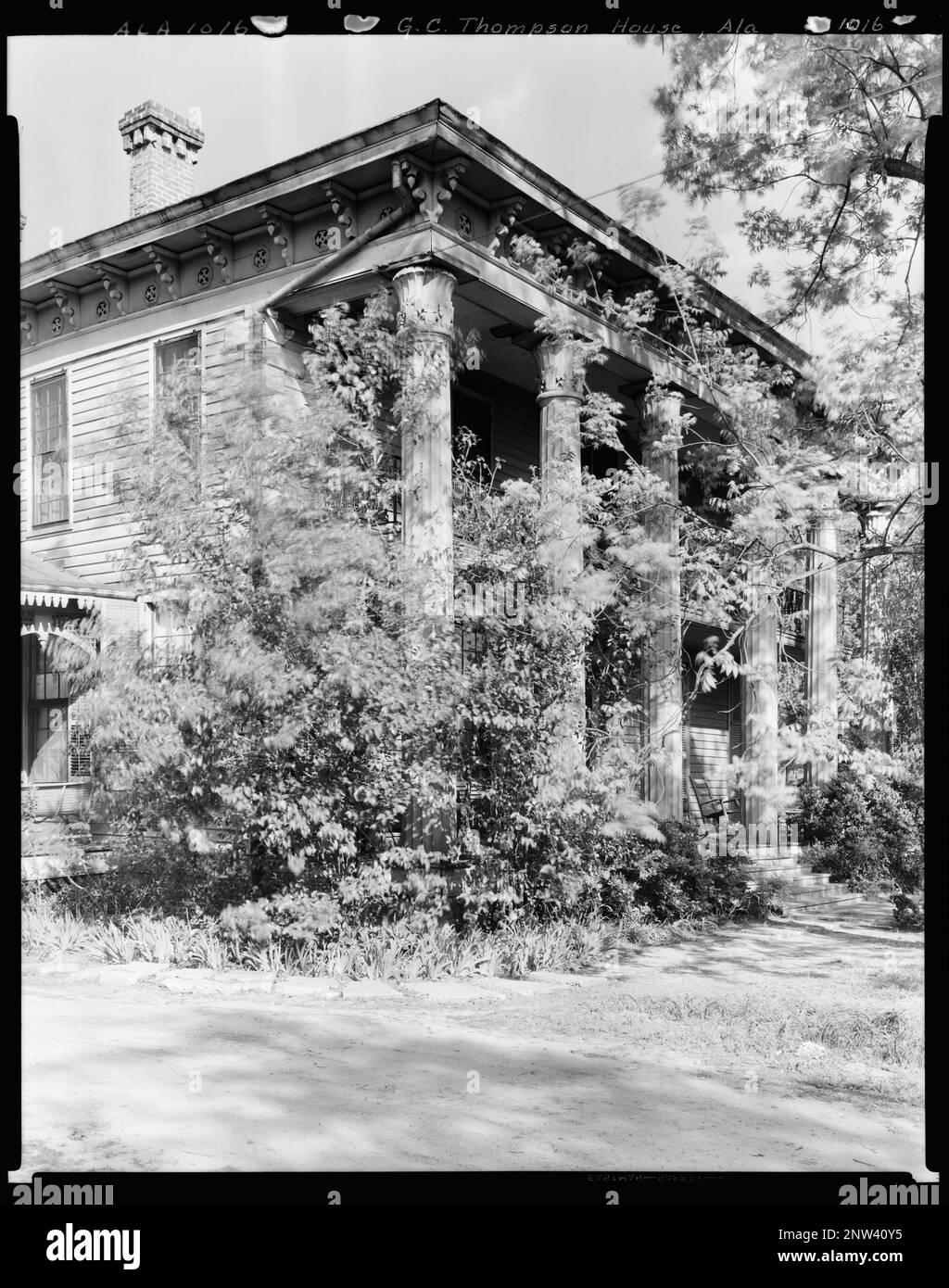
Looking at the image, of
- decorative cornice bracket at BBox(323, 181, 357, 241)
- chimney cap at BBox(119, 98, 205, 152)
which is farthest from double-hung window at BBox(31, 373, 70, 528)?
decorative cornice bracket at BBox(323, 181, 357, 241)

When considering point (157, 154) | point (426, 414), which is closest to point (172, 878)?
point (426, 414)

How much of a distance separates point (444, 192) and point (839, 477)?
4843 mm

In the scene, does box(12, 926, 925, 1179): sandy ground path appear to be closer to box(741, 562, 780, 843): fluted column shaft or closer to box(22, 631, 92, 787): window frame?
box(741, 562, 780, 843): fluted column shaft

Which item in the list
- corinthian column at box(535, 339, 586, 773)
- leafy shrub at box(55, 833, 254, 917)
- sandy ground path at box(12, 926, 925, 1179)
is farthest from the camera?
corinthian column at box(535, 339, 586, 773)

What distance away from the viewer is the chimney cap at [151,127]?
14.1 m

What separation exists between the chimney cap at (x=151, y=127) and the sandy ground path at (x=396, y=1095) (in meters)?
11.0

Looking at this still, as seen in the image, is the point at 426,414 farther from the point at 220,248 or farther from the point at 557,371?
the point at 220,248

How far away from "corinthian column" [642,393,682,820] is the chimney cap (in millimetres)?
7021

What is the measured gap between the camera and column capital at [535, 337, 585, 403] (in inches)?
477

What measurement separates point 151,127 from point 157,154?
0.33 meters

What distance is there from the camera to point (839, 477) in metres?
9.05

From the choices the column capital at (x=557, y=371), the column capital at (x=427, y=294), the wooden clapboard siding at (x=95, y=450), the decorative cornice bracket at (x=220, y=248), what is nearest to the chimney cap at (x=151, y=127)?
the decorative cornice bracket at (x=220, y=248)
